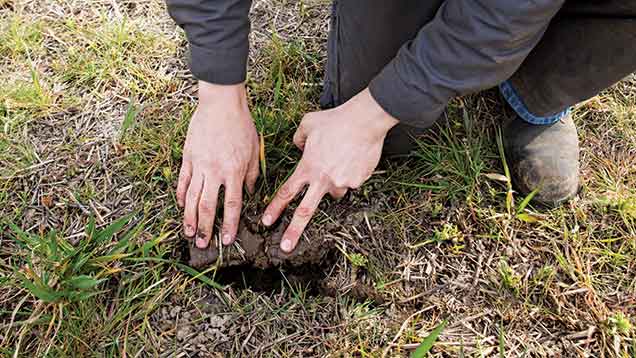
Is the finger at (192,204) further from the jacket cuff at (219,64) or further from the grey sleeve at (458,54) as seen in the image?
the grey sleeve at (458,54)

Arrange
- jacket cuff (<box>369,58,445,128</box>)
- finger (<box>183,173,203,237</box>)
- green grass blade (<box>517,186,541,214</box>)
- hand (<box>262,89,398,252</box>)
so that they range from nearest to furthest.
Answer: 1. jacket cuff (<box>369,58,445,128</box>)
2. hand (<box>262,89,398,252</box>)
3. finger (<box>183,173,203,237</box>)
4. green grass blade (<box>517,186,541,214</box>)

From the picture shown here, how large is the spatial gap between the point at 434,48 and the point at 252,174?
643 mm

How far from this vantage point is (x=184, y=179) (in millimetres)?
1601

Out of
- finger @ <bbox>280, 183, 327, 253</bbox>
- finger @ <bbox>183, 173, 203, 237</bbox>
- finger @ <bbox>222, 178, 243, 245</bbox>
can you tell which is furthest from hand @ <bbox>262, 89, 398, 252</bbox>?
finger @ <bbox>183, 173, 203, 237</bbox>

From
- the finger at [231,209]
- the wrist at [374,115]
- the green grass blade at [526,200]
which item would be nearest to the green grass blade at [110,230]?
the finger at [231,209]

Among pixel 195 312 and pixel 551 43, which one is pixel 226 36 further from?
pixel 551 43

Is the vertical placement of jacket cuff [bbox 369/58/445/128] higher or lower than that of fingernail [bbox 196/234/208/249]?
higher

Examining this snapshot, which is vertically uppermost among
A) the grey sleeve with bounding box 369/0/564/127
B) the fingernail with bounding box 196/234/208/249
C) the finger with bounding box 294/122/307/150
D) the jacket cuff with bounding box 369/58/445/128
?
the grey sleeve with bounding box 369/0/564/127

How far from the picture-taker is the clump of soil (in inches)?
64.3

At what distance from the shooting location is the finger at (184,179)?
159cm

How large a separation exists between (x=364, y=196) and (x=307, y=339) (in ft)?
1.50

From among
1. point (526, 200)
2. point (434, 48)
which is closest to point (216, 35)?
point (434, 48)

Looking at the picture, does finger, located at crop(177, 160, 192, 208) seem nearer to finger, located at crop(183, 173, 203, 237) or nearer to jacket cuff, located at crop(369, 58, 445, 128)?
finger, located at crop(183, 173, 203, 237)

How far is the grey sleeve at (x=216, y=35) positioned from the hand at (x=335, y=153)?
0.85 ft
